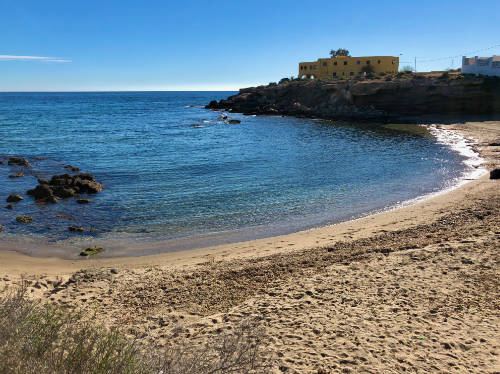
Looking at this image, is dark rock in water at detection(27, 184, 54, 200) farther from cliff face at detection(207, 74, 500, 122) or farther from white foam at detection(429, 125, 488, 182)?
cliff face at detection(207, 74, 500, 122)

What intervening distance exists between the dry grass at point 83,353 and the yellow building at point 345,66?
250 ft

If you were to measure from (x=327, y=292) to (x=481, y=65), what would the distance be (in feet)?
189

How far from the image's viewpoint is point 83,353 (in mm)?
4469

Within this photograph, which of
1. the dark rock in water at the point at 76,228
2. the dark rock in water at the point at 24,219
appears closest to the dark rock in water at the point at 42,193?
the dark rock in water at the point at 24,219

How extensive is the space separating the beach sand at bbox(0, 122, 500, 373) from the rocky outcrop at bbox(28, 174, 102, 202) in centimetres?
691

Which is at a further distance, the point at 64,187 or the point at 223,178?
the point at 223,178

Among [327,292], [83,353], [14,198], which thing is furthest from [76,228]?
[83,353]

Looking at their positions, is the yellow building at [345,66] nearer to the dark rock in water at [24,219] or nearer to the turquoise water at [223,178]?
the turquoise water at [223,178]

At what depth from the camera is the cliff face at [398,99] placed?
4841 cm

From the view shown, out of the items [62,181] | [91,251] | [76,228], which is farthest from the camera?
[62,181]

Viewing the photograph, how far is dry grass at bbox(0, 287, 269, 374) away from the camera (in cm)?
423

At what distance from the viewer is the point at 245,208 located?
16172mm

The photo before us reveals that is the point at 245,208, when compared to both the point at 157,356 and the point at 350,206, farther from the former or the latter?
the point at 157,356

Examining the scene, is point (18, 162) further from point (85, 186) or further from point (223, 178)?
point (223, 178)
